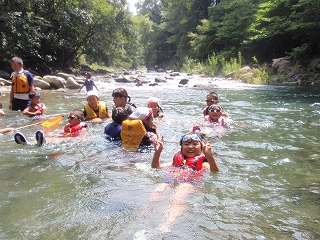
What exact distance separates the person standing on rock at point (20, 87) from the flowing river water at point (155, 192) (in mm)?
2046

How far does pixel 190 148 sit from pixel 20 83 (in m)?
5.46

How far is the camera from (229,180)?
3.87 metres

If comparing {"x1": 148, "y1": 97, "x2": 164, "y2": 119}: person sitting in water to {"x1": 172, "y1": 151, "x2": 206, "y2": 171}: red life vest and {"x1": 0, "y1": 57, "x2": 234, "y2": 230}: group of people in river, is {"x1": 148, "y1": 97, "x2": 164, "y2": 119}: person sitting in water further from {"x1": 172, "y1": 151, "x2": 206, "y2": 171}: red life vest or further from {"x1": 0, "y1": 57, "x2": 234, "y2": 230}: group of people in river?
{"x1": 172, "y1": 151, "x2": 206, "y2": 171}: red life vest

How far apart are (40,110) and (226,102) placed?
6.17 m

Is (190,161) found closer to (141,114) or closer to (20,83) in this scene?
(141,114)

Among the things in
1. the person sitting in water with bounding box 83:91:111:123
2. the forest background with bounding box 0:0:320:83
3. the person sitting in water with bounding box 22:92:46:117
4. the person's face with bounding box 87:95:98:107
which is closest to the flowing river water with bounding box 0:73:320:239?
the person sitting in water with bounding box 83:91:111:123

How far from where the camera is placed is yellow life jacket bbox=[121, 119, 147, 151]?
5.00 meters

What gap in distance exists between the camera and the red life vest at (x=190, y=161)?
4090mm

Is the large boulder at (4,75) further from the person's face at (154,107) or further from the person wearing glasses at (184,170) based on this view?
the person wearing glasses at (184,170)

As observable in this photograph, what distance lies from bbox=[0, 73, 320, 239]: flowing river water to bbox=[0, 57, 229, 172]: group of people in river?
20 centimetres

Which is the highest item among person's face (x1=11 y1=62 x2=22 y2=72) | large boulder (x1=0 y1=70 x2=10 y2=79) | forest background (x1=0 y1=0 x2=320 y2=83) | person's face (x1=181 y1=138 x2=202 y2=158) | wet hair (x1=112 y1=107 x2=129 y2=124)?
forest background (x1=0 y1=0 x2=320 y2=83)

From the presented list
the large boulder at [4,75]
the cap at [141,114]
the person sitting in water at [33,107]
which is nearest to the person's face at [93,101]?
the person sitting in water at [33,107]

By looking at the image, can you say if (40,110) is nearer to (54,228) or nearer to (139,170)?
(139,170)

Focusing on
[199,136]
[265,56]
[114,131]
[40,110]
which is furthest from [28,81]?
[265,56]
